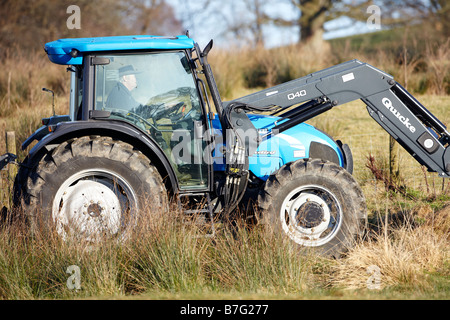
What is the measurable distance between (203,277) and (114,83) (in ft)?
6.39

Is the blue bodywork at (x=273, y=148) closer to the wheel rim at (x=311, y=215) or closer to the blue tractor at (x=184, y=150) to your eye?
the blue tractor at (x=184, y=150)

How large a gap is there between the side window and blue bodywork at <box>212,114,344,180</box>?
1.14ft

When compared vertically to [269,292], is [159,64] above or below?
above

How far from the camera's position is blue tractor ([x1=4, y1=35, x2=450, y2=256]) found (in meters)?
4.68

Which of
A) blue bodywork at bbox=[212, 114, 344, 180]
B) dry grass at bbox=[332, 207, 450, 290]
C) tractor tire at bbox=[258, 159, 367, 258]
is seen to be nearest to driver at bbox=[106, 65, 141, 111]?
blue bodywork at bbox=[212, 114, 344, 180]

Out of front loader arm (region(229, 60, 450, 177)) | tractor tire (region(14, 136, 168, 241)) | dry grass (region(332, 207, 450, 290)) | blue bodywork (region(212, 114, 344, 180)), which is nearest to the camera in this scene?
dry grass (region(332, 207, 450, 290))

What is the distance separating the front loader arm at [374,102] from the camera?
16.9 feet

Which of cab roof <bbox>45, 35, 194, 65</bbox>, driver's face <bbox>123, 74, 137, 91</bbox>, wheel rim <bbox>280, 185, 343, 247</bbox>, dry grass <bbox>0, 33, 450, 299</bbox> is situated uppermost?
cab roof <bbox>45, 35, 194, 65</bbox>

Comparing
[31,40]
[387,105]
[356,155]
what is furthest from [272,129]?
[31,40]

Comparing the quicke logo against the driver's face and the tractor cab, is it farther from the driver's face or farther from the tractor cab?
the driver's face

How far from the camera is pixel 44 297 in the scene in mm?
4254

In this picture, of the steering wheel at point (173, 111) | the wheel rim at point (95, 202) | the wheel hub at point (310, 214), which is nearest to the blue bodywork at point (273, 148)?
the steering wheel at point (173, 111)

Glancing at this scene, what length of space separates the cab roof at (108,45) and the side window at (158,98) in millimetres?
115
